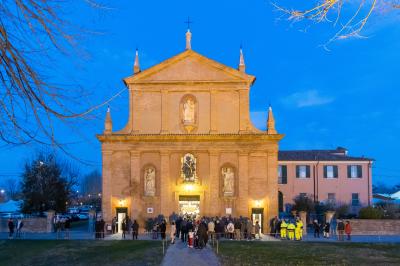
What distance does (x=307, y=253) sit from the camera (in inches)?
Answer: 954

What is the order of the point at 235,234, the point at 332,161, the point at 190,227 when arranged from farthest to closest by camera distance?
1. the point at 332,161
2. the point at 235,234
3. the point at 190,227

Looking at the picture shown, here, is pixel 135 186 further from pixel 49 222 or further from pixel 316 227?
pixel 316 227

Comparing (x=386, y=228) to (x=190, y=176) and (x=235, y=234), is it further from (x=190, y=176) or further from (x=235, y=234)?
(x=190, y=176)

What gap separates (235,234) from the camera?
33000 millimetres

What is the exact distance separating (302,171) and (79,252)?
3354 centimetres

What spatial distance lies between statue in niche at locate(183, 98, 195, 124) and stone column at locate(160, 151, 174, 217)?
2.78 m

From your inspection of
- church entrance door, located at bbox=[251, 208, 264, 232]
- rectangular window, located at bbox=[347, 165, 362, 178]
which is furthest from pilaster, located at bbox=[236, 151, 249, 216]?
rectangular window, located at bbox=[347, 165, 362, 178]

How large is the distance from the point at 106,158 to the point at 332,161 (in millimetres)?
26306

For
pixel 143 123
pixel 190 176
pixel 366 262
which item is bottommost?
pixel 366 262

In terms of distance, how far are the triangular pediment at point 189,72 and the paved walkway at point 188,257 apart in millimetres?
14700

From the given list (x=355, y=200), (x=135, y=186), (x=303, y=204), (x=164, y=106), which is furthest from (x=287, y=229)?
(x=355, y=200)

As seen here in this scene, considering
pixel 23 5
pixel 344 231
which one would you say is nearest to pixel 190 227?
pixel 344 231

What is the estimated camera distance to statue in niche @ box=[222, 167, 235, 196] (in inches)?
1459

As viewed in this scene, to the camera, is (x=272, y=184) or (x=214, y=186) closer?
(x=272, y=184)
